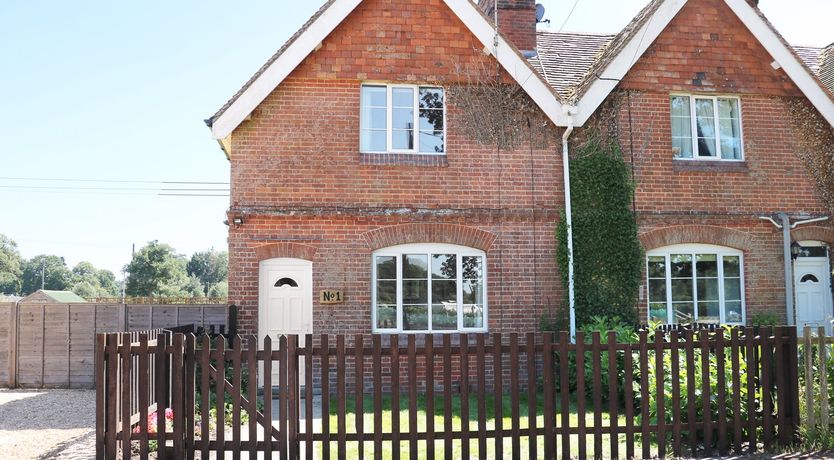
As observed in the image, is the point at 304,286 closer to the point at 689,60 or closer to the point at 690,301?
the point at 690,301

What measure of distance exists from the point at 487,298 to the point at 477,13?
5.32 meters

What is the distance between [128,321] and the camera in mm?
15016

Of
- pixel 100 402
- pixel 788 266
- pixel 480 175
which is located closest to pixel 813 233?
pixel 788 266

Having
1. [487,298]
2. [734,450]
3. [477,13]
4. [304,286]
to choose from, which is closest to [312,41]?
[477,13]

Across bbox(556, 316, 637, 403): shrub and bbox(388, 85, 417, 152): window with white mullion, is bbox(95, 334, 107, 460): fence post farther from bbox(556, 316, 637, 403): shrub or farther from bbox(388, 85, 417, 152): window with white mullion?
bbox(388, 85, 417, 152): window with white mullion

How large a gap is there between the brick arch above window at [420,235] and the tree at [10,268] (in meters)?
110

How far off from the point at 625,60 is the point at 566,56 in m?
2.51

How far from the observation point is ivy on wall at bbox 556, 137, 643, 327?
12.8 meters

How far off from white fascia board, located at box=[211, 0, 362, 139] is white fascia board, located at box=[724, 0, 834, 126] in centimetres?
778

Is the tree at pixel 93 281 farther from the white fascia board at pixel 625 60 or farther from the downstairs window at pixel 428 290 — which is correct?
the white fascia board at pixel 625 60

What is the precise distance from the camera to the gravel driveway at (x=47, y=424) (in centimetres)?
840

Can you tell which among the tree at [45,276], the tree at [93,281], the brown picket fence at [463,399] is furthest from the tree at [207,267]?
the brown picket fence at [463,399]

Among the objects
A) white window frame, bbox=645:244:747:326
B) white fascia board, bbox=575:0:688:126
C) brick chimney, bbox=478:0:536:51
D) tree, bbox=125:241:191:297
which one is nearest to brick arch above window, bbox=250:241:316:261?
white fascia board, bbox=575:0:688:126

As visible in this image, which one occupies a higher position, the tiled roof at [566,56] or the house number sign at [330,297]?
the tiled roof at [566,56]
